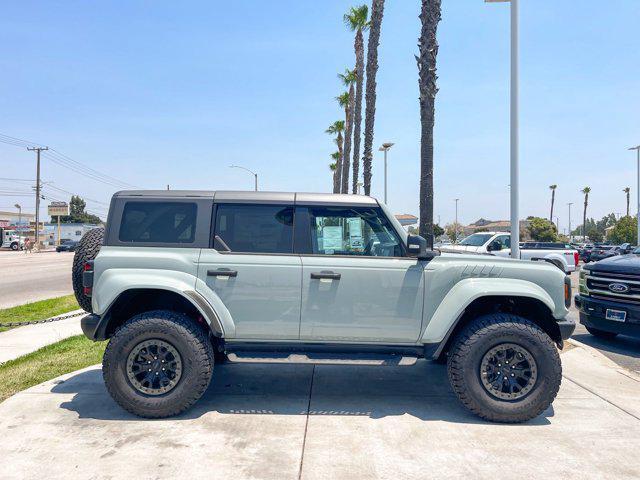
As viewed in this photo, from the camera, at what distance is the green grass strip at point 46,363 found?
16.9 ft

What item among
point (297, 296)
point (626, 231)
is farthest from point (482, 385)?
point (626, 231)

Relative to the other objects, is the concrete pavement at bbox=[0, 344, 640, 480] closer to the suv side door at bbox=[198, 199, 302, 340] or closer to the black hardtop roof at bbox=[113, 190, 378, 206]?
the suv side door at bbox=[198, 199, 302, 340]

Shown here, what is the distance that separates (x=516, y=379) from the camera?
423cm

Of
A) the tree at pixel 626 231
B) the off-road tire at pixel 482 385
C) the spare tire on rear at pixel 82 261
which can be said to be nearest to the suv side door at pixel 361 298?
the off-road tire at pixel 482 385

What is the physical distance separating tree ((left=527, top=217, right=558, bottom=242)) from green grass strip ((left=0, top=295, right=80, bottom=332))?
62.3 m

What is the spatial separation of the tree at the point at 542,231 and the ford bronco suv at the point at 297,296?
64.1 metres

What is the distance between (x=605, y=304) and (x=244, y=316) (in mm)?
5903

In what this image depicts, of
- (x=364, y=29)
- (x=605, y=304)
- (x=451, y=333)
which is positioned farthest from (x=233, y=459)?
(x=364, y=29)

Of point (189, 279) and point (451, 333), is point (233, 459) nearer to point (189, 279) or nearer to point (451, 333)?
point (189, 279)

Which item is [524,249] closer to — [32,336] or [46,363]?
[32,336]

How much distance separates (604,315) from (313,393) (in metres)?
5.04

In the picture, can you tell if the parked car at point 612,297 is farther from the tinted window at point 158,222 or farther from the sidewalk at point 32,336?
the sidewalk at point 32,336

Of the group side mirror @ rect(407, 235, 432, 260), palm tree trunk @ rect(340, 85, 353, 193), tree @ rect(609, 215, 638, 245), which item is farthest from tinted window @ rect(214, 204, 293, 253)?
tree @ rect(609, 215, 638, 245)

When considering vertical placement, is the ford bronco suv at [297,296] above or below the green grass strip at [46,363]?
above
